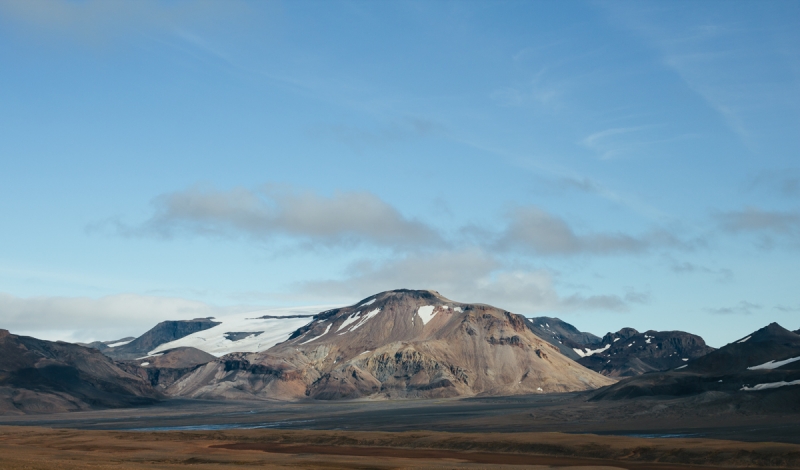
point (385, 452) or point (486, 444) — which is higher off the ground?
point (486, 444)

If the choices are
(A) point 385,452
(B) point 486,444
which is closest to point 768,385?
(B) point 486,444

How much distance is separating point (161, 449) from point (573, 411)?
95673 mm

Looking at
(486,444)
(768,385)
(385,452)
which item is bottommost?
(385,452)

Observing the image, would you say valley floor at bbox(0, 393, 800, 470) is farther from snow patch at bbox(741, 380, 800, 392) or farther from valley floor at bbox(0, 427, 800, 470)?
snow patch at bbox(741, 380, 800, 392)

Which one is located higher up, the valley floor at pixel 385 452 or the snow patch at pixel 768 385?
the snow patch at pixel 768 385

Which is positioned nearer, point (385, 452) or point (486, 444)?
point (385, 452)

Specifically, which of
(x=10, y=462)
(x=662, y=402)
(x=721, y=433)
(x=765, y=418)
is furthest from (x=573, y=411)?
(x=10, y=462)

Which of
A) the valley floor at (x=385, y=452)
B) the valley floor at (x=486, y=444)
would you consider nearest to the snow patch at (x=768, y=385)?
the valley floor at (x=486, y=444)

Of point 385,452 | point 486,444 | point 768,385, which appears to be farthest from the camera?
point 768,385

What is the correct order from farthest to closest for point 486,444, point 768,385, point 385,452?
1. point 768,385
2. point 486,444
3. point 385,452

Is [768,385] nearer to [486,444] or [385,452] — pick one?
[486,444]

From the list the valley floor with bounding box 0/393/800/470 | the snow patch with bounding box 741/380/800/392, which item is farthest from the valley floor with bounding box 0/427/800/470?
the snow patch with bounding box 741/380/800/392

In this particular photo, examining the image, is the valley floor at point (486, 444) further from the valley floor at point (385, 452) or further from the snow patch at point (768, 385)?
the snow patch at point (768, 385)

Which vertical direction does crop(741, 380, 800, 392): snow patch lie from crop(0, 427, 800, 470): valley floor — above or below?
above
